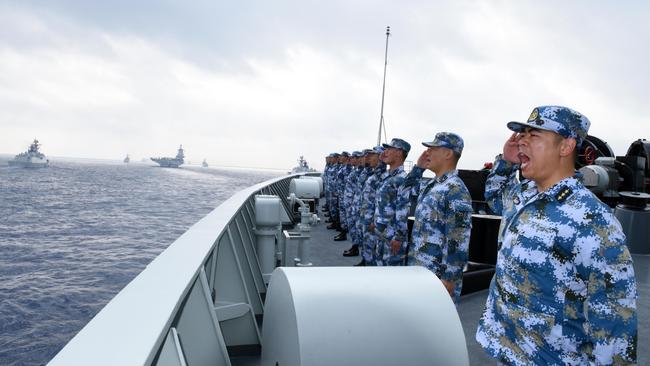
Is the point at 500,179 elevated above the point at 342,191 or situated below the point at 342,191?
above

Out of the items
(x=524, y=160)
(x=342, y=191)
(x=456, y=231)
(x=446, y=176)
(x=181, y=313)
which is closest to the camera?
(x=181, y=313)

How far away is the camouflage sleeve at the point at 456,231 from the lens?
11.7 feet

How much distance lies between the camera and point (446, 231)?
361 cm

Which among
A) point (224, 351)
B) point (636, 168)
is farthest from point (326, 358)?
point (636, 168)

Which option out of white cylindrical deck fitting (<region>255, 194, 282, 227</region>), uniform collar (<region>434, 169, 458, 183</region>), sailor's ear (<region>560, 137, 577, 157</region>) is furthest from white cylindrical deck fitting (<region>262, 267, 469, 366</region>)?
white cylindrical deck fitting (<region>255, 194, 282, 227</region>)

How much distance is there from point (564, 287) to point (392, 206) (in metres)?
4.17

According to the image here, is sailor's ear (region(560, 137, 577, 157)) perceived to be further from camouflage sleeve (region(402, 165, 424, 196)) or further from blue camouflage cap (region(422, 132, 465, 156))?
camouflage sleeve (region(402, 165, 424, 196))

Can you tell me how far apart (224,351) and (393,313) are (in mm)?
1186

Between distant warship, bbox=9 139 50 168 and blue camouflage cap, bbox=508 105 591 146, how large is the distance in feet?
470

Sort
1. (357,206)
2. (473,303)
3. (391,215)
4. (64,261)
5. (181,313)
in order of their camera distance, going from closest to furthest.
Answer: (181,313) < (473,303) < (391,215) < (357,206) < (64,261)

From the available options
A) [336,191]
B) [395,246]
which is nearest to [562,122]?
[395,246]

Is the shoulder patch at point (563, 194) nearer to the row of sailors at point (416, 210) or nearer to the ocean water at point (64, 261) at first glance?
the row of sailors at point (416, 210)

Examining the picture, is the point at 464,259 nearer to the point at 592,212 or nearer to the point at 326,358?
the point at 592,212

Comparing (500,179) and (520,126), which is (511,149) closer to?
(520,126)
